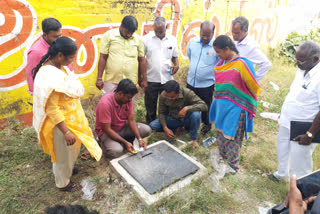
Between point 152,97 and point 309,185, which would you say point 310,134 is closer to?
point 309,185

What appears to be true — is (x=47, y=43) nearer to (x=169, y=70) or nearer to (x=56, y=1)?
(x=56, y=1)

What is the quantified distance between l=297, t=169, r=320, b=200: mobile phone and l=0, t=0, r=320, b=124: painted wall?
146 inches

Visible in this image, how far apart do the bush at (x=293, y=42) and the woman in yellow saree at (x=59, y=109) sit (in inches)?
364

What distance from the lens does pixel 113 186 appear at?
2.45m

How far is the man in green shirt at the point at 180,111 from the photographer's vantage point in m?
3.16

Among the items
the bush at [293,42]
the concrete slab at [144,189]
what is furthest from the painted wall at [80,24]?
the bush at [293,42]

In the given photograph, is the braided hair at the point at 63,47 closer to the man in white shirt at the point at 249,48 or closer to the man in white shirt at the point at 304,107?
the man in white shirt at the point at 304,107

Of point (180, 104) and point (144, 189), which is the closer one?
point (144, 189)

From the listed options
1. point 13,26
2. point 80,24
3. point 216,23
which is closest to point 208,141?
point 80,24

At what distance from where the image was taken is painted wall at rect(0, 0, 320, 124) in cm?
313

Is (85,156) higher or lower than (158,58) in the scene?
lower

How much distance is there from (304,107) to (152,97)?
222 cm

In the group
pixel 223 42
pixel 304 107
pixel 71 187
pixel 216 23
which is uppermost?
pixel 216 23

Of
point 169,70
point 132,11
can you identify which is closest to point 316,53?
point 169,70
